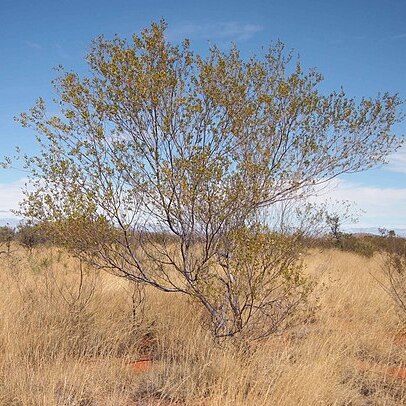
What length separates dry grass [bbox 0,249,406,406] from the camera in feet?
15.4

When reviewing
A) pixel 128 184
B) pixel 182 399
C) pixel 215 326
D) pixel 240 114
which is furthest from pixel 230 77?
pixel 182 399

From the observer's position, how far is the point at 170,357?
6297 millimetres

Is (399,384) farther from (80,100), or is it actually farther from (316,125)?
(80,100)

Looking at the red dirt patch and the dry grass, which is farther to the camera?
the red dirt patch

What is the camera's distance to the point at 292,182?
700cm

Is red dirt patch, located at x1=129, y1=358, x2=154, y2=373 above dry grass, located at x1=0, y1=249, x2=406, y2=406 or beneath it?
beneath

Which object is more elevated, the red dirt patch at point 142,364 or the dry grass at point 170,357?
the dry grass at point 170,357

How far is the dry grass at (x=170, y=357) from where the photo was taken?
4.71 meters

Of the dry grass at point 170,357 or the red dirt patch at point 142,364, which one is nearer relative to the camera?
the dry grass at point 170,357

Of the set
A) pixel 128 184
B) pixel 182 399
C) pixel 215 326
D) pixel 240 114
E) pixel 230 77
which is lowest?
pixel 182 399

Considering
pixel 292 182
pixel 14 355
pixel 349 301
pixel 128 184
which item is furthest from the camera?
pixel 349 301

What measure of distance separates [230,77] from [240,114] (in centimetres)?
58

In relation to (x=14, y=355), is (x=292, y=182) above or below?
above

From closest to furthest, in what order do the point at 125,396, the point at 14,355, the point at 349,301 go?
1. the point at 125,396
2. the point at 14,355
3. the point at 349,301
